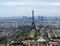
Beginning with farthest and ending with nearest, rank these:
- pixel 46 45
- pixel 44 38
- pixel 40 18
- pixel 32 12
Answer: pixel 40 18 < pixel 32 12 < pixel 44 38 < pixel 46 45

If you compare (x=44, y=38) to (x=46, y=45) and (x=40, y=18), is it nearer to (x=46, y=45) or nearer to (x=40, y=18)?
(x=46, y=45)

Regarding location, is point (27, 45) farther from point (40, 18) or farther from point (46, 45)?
point (40, 18)

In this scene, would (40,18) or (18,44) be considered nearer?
(18,44)

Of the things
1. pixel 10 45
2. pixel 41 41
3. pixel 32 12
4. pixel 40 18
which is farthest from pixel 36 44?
pixel 40 18

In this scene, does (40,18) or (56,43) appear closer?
(56,43)

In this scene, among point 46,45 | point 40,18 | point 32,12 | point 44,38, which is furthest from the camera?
point 40,18

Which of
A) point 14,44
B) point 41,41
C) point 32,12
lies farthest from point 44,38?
point 32,12

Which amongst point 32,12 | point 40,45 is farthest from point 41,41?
point 32,12

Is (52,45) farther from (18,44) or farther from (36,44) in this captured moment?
(18,44)

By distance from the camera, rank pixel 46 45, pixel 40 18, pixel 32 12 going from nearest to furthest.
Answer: pixel 46 45 → pixel 32 12 → pixel 40 18
